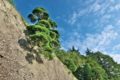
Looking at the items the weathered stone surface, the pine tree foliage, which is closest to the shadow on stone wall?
the weathered stone surface

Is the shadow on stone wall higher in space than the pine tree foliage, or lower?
lower

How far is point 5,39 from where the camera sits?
9344 millimetres

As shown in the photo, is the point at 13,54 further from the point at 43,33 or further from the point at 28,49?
the point at 43,33

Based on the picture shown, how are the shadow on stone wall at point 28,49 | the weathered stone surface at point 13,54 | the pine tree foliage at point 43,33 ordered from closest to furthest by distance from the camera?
the weathered stone surface at point 13,54 → the shadow on stone wall at point 28,49 → the pine tree foliage at point 43,33

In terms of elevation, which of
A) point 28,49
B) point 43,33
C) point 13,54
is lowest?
point 13,54

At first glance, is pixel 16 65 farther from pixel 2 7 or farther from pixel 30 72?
pixel 2 7

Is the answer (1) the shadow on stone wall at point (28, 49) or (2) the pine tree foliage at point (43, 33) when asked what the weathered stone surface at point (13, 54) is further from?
(2) the pine tree foliage at point (43, 33)

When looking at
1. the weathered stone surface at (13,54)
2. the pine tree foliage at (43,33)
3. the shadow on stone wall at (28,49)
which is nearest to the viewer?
the weathered stone surface at (13,54)

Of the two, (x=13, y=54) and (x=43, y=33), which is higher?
(x=43, y=33)

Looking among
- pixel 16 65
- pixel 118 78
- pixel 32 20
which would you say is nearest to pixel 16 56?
pixel 16 65

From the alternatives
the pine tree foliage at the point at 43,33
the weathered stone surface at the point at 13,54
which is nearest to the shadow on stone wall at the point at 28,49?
the weathered stone surface at the point at 13,54

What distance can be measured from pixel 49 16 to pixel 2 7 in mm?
8124

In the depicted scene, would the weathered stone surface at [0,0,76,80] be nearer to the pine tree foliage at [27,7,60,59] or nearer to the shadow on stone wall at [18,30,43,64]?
the shadow on stone wall at [18,30,43,64]

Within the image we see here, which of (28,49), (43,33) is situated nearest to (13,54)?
(28,49)
